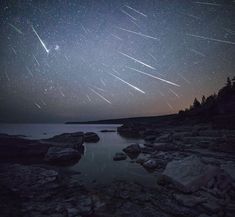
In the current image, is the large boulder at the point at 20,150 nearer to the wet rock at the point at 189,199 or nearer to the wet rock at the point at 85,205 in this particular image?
the wet rock at the point at 85,205

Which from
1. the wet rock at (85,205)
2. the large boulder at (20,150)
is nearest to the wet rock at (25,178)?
the wet rock at (85,205)

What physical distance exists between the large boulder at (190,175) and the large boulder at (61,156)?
33.5 ft

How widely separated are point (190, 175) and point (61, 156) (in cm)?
1228

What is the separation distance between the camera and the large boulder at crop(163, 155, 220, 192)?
7.80 meters

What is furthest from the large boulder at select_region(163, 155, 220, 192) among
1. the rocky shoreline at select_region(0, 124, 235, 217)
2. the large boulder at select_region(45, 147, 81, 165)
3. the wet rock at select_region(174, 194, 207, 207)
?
the large boulder at select_region(45, 147, 81, 165)

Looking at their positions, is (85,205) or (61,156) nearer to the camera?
(85,205)

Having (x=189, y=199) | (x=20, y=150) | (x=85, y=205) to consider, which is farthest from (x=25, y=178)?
(x=20, y=150)

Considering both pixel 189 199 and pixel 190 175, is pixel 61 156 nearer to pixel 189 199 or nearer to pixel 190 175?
pixel 190 175

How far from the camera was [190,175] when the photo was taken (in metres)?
8.27

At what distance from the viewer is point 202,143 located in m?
20.1

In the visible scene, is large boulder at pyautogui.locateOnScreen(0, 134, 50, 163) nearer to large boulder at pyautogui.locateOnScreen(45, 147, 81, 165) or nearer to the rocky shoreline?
large boulder at pyautogui.locateOnScreen(45, 147, 81, 165)

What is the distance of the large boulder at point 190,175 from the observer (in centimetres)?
A: 780

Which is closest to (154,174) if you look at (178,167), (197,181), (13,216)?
(178,167)

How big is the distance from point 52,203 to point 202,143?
1864cm
